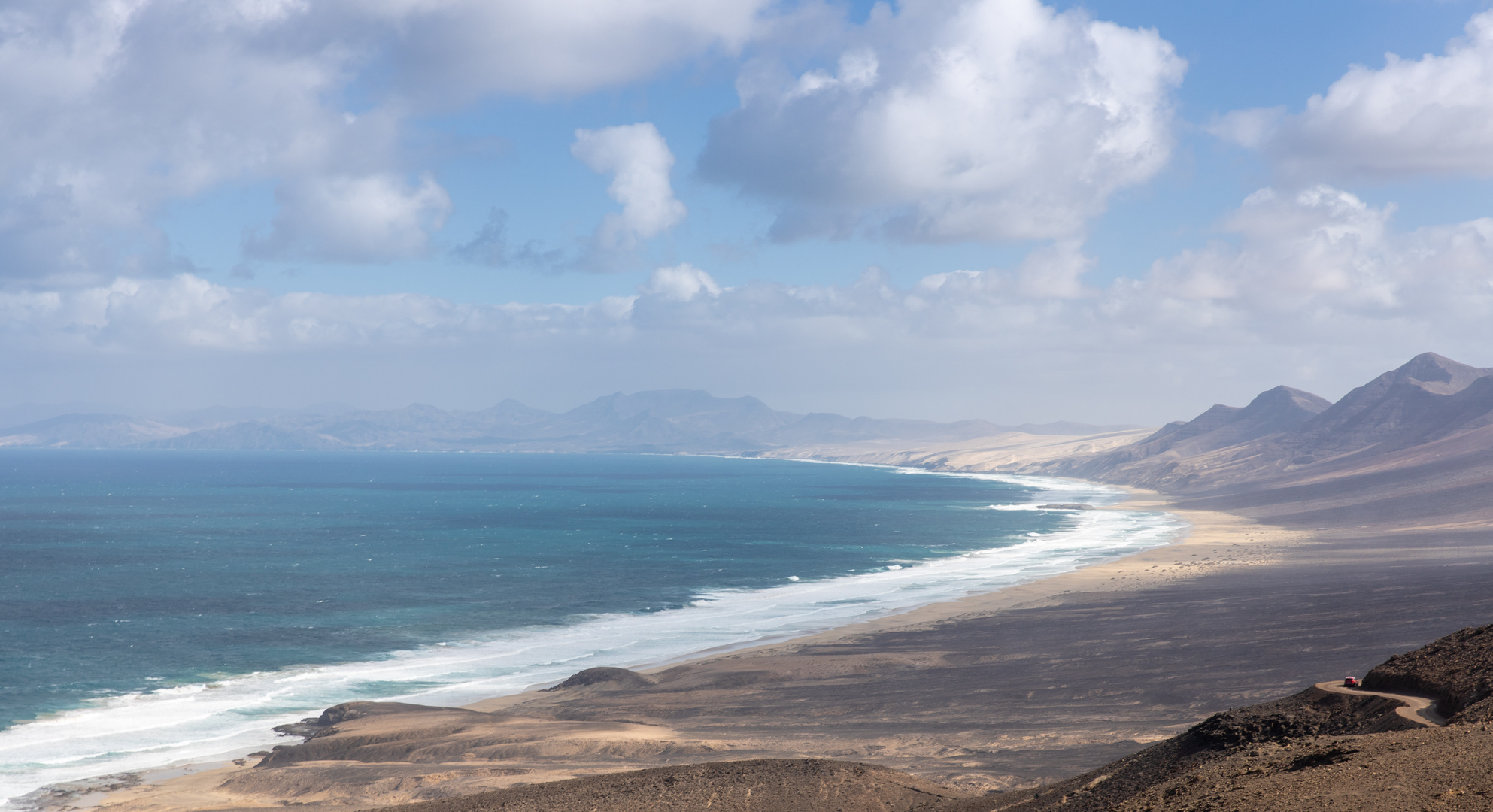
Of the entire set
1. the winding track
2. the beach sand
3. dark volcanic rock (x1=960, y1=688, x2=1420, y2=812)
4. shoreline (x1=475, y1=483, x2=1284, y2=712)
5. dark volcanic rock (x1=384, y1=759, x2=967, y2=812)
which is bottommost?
shoreline (x1=475, y1=483, x2=1284, y2=712)

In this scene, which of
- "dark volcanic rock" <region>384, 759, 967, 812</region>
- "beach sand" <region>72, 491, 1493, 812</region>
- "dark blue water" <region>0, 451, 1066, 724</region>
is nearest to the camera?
"dark volcanic rock" <region>384, 759, 967, 812</region>

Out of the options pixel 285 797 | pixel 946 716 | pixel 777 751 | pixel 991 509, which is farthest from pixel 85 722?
pixel 991 509

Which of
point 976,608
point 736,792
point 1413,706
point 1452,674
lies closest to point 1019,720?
point 736,792

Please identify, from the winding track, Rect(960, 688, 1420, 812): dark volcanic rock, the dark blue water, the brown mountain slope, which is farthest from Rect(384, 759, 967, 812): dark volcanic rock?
the dark blue water

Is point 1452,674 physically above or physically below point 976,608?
above

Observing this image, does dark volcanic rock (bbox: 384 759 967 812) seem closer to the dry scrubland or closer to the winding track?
the dry scrubland

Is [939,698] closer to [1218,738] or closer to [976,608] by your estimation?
[1218,738]
